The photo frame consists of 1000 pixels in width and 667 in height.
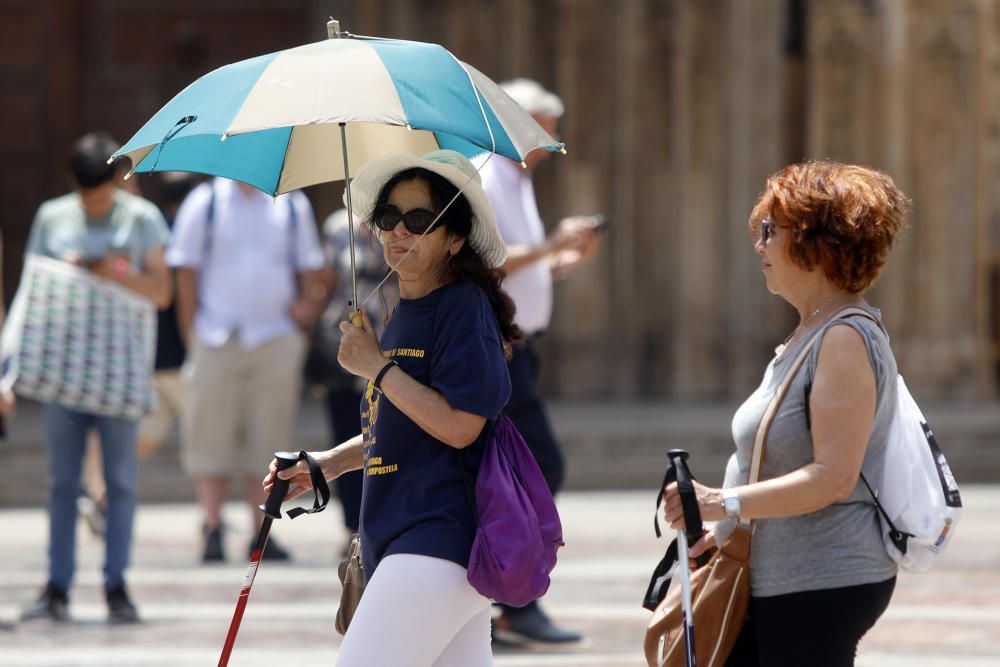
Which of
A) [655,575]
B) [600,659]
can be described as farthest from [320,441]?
[655,575]

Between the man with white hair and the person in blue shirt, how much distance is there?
2.81 meters

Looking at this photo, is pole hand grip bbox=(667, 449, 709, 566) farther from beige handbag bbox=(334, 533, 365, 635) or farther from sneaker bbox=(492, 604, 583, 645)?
sneaker bbox=(492, 604, 583, 645)

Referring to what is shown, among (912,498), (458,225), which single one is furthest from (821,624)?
(458,225)

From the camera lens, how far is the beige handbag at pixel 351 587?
14.8 ft

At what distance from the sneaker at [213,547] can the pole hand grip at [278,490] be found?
5.18 meters

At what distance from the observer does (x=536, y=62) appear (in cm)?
1631

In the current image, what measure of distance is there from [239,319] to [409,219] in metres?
5.57

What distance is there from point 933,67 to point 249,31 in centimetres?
577

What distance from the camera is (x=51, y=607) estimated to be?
26.2ft

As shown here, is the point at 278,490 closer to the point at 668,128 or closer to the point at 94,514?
the point at 94,514

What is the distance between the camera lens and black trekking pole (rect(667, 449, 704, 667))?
13.0 feet

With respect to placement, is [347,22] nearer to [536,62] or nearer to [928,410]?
[536,62]

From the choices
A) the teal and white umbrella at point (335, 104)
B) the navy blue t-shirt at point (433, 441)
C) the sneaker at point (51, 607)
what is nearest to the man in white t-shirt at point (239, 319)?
the sneaker at point (51, 607)

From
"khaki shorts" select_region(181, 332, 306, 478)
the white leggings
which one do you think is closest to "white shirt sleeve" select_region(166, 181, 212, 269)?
"khaki shorts" select_region(181, 332, 306, 478)
